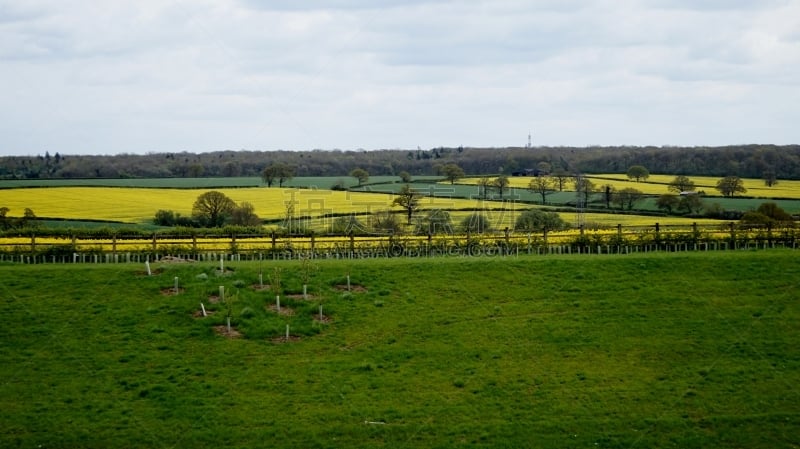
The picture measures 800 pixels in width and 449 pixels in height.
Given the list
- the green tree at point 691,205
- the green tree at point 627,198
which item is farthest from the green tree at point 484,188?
the green tree at point 691,205

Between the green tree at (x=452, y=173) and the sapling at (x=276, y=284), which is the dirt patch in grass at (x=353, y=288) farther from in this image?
the green tree at (x=452, y=173)

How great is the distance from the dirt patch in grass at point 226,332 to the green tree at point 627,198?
173 feet

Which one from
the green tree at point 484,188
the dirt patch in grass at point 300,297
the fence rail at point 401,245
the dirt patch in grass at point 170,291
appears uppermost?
the green tree at point 484,188

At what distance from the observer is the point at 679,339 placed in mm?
24000

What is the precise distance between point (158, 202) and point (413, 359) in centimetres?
5502

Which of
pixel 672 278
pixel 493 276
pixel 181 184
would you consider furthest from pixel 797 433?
pixel 181 184

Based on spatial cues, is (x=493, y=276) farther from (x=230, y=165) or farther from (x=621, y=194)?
(x=230, y=165)

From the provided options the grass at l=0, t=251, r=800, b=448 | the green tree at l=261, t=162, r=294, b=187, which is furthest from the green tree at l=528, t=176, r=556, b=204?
the grass at l=0, t=251, r=800, b=448

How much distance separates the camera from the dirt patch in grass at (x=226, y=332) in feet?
77.6

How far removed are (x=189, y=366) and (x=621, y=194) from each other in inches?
2287

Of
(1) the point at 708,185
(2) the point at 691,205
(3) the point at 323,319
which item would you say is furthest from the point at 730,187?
(3) the point at 323,319

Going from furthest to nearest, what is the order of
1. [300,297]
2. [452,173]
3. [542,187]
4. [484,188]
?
[452,173] → [484,188] → [542,187] → [300,297]

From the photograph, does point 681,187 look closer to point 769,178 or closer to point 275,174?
point 769,178

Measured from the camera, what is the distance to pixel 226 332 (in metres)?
23.9
